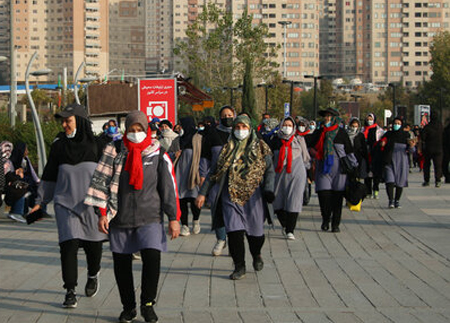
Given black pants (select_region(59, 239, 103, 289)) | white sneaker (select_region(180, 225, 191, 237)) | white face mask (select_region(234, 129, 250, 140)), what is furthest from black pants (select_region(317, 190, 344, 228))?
black pants (select_region(59, 239, 103, 289))

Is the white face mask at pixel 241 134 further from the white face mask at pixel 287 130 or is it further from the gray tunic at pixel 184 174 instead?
the gray tunic at pixel 184 174

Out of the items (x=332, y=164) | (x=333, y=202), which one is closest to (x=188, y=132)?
(x=332, y=164)

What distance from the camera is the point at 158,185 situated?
22.1 ft

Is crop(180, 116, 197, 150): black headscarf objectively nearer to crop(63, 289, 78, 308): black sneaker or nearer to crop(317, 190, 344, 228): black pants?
crop(317, 190, 344, 228): black pants

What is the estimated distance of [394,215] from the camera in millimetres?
15609

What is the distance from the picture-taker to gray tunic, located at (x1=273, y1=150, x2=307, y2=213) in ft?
39.5

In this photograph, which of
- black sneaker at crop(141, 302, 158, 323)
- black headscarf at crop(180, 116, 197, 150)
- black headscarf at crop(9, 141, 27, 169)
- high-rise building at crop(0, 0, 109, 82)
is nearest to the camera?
black sneaker at crop(141, 302, 158, 323)

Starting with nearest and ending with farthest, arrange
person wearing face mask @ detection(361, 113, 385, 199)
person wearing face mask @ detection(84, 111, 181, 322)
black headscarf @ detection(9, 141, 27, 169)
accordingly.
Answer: person wearing face mask @ detection(84, 111, 181, 322), black headscarf @ detection(9, 141, 27, 169), person wearing face mask @ detection(361, 113, 385, 199)

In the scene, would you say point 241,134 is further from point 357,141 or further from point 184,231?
point 357,141

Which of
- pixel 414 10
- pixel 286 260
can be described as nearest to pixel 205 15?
pixel 286 260

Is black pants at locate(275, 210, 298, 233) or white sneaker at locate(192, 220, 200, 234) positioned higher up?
black pants at locate(275, 210, 298, 233)

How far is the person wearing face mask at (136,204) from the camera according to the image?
660cm

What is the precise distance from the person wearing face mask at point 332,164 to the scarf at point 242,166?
434 cm

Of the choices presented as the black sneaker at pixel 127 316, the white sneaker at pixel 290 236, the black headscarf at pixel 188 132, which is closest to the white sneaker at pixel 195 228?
the black headscarf at pixel 188 132
